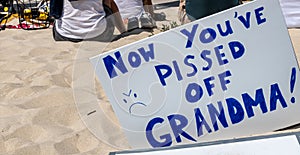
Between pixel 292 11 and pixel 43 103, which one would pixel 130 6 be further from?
pixel 43 103

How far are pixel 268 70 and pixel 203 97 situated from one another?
0.33 m

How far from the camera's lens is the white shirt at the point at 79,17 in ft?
13.4

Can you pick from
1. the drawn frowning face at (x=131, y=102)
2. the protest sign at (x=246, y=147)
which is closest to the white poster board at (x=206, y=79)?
the drawn frowning face at (x=131, y=102)

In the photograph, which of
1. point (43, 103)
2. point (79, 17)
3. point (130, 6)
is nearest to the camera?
point (43, 103)

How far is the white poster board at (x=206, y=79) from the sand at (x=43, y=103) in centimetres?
21

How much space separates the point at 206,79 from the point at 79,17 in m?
2.53

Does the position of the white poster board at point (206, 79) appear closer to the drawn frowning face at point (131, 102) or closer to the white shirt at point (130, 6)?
the drawn frowning face at point (131, 102)

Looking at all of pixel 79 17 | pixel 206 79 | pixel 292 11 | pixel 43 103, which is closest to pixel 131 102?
pixel 206 79

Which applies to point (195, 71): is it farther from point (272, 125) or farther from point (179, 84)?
point (272, 125)

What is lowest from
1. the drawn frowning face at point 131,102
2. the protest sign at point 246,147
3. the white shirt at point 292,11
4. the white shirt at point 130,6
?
the protest sign at point 246,147

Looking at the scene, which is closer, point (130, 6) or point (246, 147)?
point (246, 147)

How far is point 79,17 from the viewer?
4145 mm

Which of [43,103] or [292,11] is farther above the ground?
[292,11]

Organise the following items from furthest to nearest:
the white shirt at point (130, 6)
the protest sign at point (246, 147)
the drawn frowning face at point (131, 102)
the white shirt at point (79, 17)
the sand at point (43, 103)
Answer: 1. the white shirt at point (130, 6)
2. the white shirt at point (79, 17)
3. the sand at point (43, 103)
4. the drawn frowning face at point (131, 102)
5. the protest sign at point (246, 147)
